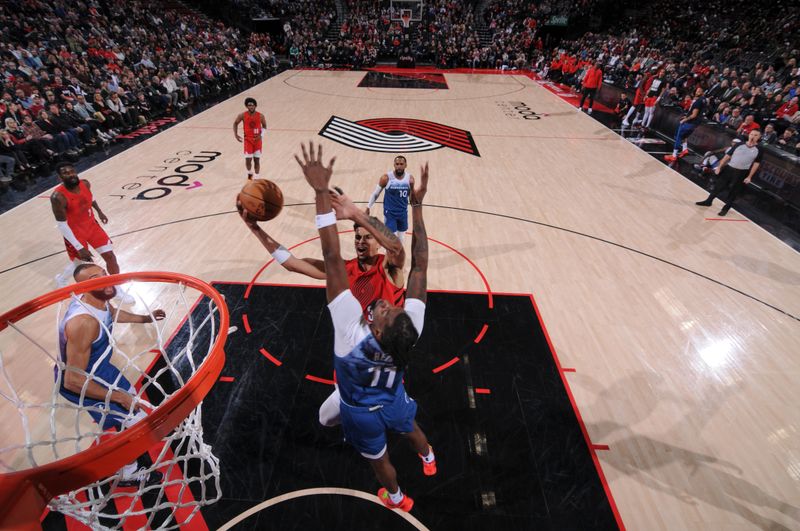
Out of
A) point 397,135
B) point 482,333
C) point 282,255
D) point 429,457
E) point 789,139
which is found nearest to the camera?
point 282,255

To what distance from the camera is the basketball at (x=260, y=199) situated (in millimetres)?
2930

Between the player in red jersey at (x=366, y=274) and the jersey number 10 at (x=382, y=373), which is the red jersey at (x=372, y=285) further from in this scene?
the jersey number 10 at (x=382, y=373)

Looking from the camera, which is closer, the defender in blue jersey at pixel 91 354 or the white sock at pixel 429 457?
the defender in blue jersey at pixel 91 354

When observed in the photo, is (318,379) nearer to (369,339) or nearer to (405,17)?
(369,339)

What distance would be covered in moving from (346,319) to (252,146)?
6908mm

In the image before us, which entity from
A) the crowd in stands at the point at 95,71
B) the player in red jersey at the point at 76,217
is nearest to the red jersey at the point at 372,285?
the player in red jersey at the point at 76,217

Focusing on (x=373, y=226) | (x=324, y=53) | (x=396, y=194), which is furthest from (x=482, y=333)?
(x=324, y=53)

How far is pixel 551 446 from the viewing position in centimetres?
363

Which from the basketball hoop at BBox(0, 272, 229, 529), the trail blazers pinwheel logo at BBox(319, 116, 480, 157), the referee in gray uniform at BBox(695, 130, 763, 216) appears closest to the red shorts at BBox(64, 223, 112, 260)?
the basketball hoop at BBox(0, 272, 229, 529)

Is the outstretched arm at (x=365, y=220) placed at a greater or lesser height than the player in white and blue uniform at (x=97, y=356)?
greater

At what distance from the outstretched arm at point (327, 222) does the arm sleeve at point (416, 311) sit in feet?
1.28

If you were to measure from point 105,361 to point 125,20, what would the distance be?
20767mm

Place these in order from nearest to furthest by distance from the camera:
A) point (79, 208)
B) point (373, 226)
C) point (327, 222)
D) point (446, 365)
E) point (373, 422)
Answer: point (327, 222)
point (373, 226)
point (373, 422)
point (446, 365)
point (79, 208)

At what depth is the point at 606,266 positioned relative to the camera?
6.18 metres
